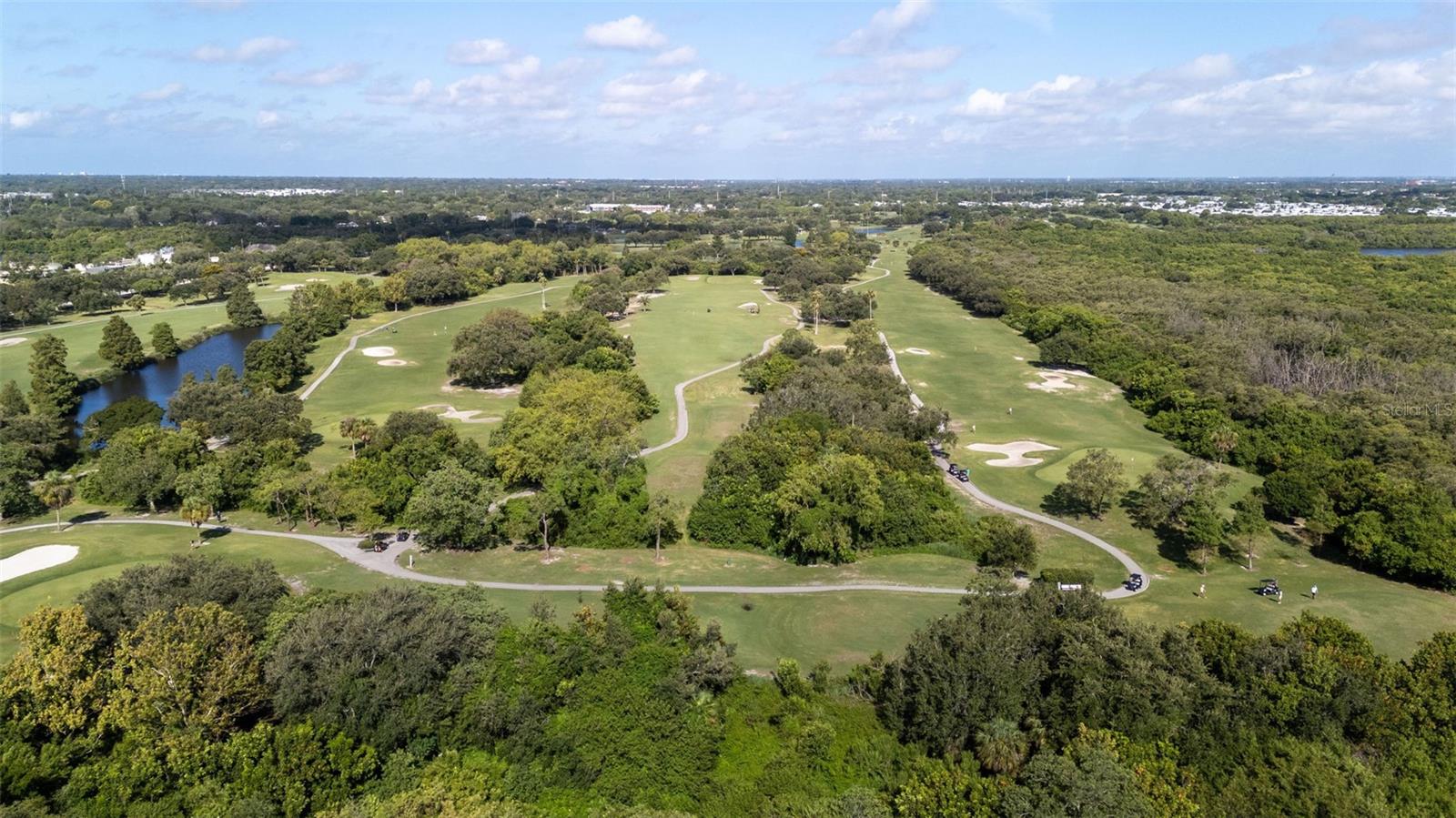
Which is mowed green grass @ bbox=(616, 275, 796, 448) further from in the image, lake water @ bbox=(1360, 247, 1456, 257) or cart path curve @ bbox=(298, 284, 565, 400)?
lake water @ bbox=(1360, 247, 1456, 257)

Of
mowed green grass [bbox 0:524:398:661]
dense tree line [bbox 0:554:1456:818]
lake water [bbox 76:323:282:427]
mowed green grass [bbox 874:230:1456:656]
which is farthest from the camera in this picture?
lake water [bbox 76:323:282:427]

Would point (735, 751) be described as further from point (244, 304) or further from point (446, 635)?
point (244, 304)

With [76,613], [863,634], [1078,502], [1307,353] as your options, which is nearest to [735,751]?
[863,634]

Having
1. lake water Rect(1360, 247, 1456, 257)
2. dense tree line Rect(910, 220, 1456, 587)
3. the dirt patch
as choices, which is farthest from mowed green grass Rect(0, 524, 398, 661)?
lake water Rect(1360, 247, 1456, 257)

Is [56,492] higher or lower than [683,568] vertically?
higher

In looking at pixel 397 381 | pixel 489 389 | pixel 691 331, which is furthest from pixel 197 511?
pixel 691 331

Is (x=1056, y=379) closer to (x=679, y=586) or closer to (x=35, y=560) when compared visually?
(x=679, y=586)
